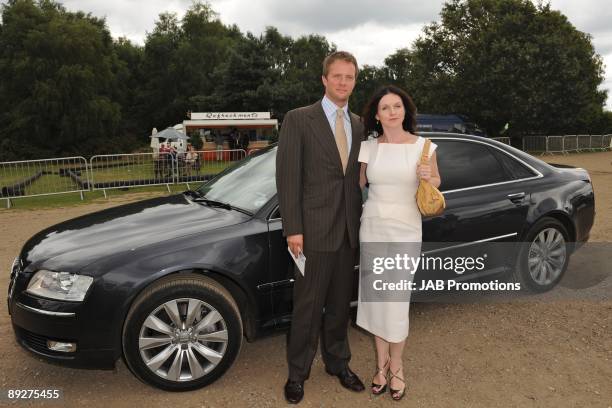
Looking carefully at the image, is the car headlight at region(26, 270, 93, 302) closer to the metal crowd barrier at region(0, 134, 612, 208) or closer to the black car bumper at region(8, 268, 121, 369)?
the black car bumper at region(8, 268, 121, 369)

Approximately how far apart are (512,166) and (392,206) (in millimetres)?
1995

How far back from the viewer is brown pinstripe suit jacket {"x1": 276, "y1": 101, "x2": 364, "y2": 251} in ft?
8.68

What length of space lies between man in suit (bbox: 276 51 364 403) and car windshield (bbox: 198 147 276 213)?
604mm

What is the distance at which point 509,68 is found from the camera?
24094mm

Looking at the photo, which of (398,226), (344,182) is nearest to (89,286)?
(344,182)

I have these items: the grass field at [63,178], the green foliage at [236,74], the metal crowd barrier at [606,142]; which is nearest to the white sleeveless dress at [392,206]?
the grass field at [63,178]

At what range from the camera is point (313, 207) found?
271cm

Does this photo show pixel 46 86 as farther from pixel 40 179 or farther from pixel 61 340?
pixel 61 340

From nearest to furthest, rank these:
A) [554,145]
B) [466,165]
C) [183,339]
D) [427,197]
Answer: [427,197] < [183,339] < [466,165] < [554,145]

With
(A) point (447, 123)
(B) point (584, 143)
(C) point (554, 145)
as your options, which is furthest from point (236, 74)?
(B) point (584, 143)

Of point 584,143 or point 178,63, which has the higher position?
point 178,63

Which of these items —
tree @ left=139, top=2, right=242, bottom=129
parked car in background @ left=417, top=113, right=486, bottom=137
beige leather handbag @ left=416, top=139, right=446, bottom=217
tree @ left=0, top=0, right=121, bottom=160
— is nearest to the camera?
beige leather handbag @ left=416, top=139, right=446, bottom=217

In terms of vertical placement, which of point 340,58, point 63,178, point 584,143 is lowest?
point 63,178

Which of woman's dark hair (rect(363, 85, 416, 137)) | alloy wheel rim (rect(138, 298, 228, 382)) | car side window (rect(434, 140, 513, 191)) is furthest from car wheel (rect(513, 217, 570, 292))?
alloy wheel rim (rect(138, 298, 228, 382))
